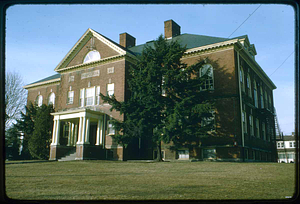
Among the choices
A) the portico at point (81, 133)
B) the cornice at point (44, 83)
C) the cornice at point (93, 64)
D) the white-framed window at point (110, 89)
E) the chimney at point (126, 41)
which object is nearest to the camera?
the portico at point (81, 133)

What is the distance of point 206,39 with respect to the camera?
2680cm

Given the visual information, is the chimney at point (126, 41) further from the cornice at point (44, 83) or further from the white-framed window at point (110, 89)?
the cornice at point (44, 83)

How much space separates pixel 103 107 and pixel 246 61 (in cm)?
1393

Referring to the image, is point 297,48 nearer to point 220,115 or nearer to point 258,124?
point 220,115

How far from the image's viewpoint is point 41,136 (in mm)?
27203

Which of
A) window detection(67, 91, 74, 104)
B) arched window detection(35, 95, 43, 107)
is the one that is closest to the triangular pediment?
window detection(67, 91, 74, 104)

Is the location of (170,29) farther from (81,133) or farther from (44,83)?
(44,83)

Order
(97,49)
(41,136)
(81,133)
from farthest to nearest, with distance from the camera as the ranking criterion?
(97,49) < (41,136) < (81,133)

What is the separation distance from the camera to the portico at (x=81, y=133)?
2408 cm

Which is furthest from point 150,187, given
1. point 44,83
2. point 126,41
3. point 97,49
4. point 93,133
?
point 44,83

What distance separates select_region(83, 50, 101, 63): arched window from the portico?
18.4ft

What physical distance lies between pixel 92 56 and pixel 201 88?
1094 centimetres

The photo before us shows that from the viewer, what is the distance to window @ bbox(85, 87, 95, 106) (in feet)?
90.7

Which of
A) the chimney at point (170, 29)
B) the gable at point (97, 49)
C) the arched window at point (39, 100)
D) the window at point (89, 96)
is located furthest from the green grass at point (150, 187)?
the arched window at point (39, 100)
